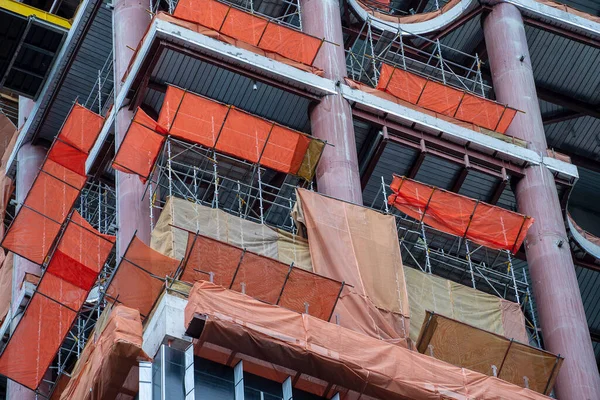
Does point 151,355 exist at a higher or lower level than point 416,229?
lower

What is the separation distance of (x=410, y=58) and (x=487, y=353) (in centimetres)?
1726

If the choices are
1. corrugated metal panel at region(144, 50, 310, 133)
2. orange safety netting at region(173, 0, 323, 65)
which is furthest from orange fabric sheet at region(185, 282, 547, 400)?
orange safety netting at region(173, 0, 323, 65)

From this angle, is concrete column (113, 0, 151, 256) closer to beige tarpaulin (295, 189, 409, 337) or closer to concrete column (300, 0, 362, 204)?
beige tarpaulin (295, 189, 409, 337)

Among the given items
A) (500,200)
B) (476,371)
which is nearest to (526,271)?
(500,200)

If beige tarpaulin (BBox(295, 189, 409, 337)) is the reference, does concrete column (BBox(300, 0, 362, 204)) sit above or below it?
above

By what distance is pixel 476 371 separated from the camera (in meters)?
46.4

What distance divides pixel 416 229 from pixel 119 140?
12126 millimetres

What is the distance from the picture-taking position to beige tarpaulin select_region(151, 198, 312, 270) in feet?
154

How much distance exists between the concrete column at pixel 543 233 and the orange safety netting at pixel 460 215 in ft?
3.09

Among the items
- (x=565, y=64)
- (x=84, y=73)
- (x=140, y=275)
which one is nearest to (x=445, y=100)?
(x=565, y=64)

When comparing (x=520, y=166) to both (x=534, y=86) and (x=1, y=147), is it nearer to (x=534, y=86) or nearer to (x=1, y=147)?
(x=534, y=86)

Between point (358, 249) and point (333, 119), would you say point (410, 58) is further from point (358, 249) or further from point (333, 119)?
point (358, 249)

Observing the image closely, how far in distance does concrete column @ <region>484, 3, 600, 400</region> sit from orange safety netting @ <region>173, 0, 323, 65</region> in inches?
351

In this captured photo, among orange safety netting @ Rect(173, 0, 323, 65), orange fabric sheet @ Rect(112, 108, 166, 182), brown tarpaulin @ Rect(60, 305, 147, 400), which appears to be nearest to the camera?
brown tarpaulin @ Rect(60, 305, 147, 400)
